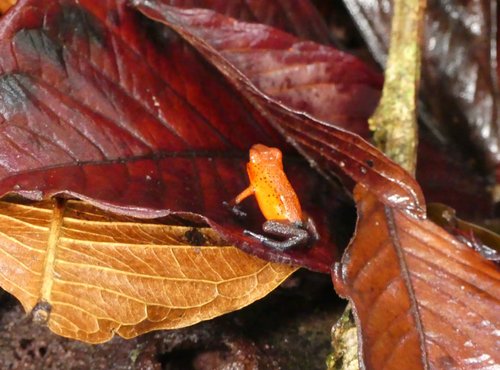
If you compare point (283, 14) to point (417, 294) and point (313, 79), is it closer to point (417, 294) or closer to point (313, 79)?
point (313, 79)

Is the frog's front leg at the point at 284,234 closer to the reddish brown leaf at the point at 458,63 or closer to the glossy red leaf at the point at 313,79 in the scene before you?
the glossy red leaf at the point at 313,79

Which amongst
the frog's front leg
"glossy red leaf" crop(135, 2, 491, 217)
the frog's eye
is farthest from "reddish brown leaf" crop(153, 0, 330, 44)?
the frog's front leg

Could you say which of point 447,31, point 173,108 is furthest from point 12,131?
point 447,31

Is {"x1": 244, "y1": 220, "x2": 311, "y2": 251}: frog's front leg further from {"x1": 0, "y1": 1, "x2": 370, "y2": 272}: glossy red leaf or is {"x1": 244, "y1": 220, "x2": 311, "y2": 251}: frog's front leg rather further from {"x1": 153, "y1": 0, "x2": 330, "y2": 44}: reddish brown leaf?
{"x1": 153, "y1": 0, "x2": 330, "y2": 44}: reddish brown leaf

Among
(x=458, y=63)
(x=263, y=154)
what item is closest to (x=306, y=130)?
(x=263, y=154)

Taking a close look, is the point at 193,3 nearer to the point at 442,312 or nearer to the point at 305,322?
the point at 305,322

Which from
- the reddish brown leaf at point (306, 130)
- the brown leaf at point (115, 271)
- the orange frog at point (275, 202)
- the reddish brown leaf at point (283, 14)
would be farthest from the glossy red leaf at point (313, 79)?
the brown leaf at point (115, 271)

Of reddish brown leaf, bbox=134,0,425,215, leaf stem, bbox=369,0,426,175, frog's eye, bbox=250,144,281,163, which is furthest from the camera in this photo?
leaf stem, bbox=369,0,426,175

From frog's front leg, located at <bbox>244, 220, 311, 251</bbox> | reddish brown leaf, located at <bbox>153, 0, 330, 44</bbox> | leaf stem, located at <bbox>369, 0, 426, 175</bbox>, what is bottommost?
frog's front leg, located at <bbox>244, 220, 311, 251</bbox>
